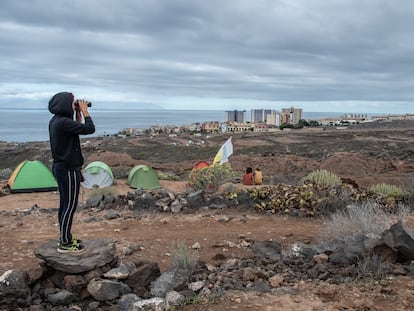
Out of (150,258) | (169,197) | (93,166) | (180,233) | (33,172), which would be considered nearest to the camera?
(150,258)

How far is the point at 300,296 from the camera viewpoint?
441 cm

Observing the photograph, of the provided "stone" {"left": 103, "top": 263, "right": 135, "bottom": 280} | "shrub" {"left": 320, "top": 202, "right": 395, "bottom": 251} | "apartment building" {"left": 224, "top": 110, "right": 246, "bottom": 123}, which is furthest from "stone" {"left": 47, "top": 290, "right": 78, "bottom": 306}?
"apartment building" {"left": 224, "top": 110, "right": 246, "bottom": 123}

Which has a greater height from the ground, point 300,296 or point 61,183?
point 61,183

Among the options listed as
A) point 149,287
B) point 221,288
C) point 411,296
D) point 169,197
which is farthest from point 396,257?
point 169,197

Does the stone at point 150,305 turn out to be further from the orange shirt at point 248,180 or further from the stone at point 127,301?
the orange shirt at point 248,180

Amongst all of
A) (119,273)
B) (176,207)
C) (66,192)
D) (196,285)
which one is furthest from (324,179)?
(66,192)

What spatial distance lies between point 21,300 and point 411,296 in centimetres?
392

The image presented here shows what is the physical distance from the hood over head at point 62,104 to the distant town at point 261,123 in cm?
5458

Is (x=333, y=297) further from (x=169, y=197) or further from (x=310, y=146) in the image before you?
(x=310, y=146)

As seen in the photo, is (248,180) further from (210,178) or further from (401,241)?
(401,241)

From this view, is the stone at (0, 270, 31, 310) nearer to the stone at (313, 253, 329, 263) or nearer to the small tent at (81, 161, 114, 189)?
the stone at (313, 253, 329, 263)

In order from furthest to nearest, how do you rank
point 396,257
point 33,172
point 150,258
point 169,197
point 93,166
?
point 93,166
point 33,172
point 169,197
point 150,258
point 396,257

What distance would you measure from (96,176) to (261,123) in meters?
75.6

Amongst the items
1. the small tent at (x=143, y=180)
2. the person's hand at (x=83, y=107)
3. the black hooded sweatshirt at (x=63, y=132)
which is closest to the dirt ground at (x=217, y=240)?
the black hooded sweatshirt at (x=63, y=132)
